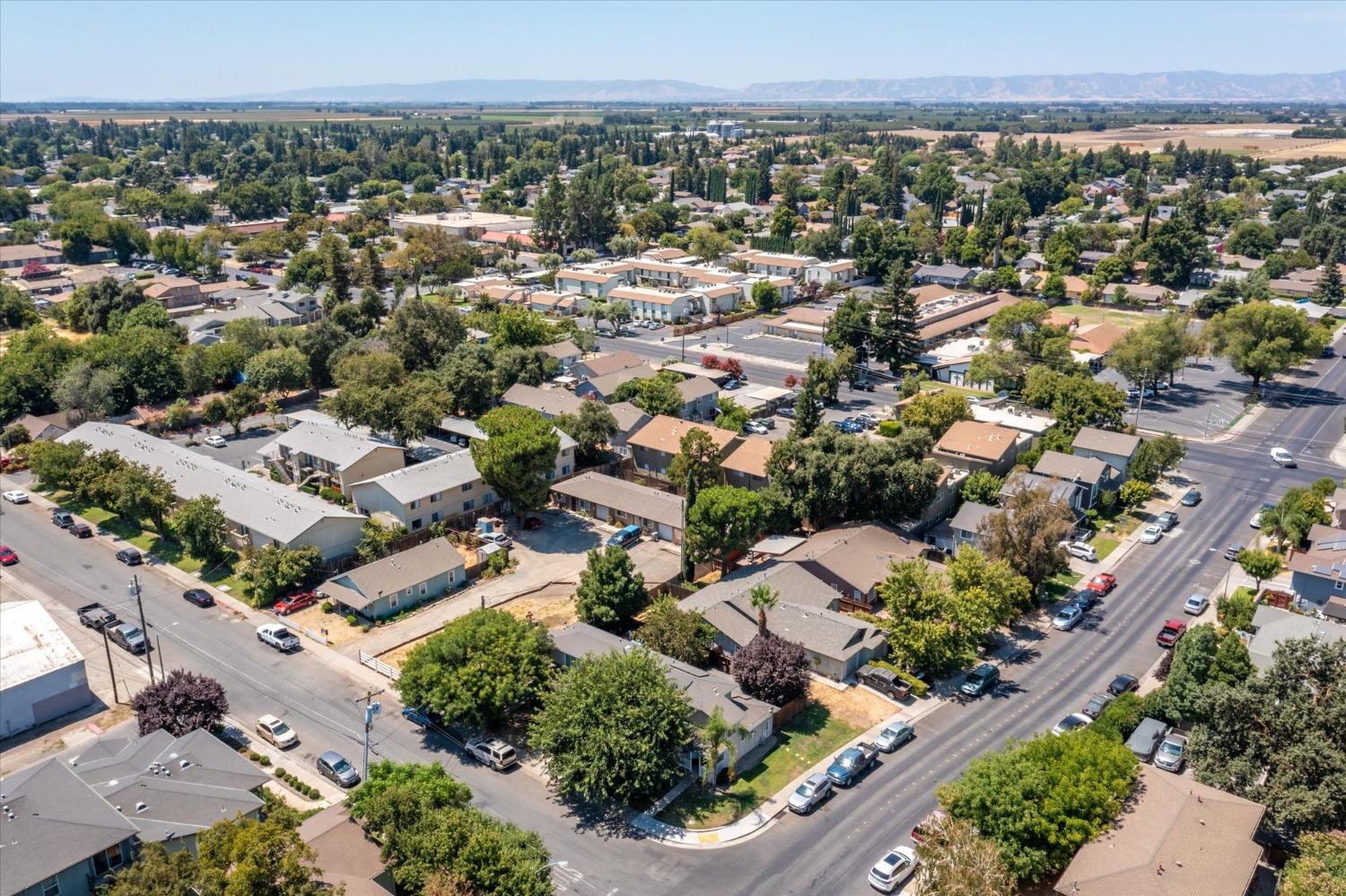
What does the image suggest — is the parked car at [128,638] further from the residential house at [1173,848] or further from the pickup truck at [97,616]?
the residential house at [1173,848]

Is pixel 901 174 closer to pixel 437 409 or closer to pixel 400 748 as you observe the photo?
pixel 437 409

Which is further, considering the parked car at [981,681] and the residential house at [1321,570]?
the residential house at [1321,570]

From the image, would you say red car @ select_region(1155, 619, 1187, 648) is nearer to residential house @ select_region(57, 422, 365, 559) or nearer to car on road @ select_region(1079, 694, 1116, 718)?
car on road @ select_region(1079, 694, 1116, 718)

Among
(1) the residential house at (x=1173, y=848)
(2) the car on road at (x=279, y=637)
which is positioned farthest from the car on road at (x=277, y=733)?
(1) the residential house at (x=1173, y=848)

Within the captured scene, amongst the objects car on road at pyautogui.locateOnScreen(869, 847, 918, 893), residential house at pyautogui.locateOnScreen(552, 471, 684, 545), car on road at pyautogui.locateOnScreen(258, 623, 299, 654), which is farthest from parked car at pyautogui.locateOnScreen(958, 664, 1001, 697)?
car on road at pyautogui.locateOnScreen(258, 623, 299, 654)

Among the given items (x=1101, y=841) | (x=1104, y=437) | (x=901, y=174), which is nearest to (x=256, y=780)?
(x=1101, y=841)

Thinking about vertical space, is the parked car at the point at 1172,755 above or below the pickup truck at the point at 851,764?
above

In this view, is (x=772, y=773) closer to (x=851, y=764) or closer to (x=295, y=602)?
(x=851, y=764)
